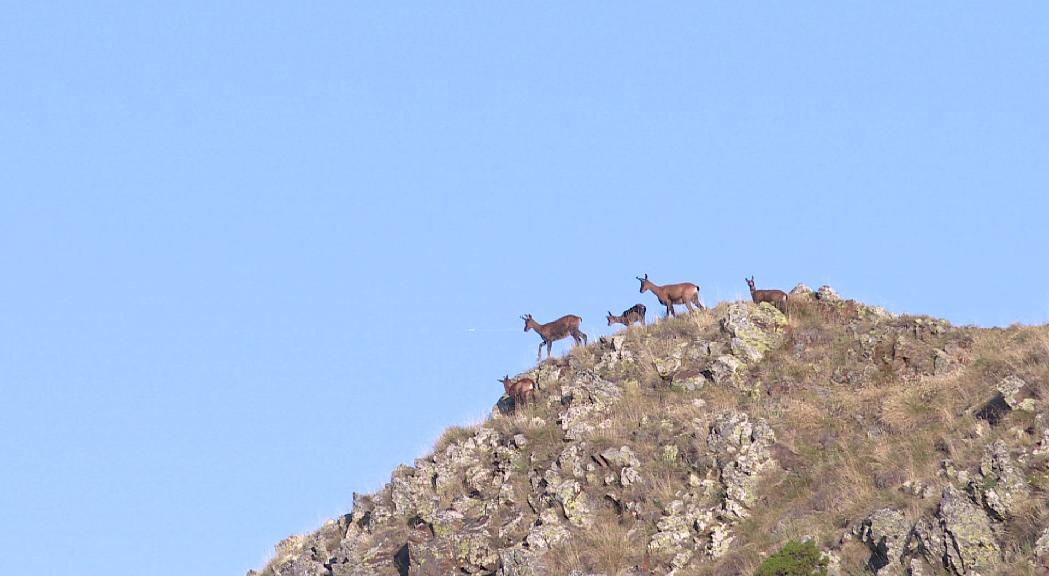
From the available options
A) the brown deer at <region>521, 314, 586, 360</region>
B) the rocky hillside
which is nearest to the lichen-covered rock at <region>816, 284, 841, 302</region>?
the rocky hillside

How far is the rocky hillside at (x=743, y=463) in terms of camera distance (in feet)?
100

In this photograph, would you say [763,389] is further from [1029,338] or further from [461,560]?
[461,560]

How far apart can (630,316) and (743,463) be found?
1129cm

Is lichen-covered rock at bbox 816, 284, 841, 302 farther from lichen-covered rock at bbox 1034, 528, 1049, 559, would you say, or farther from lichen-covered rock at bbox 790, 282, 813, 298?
lichen-covered rock at bbox 1034, 528, 1049, 559

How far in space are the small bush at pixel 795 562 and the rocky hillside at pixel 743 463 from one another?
33cm

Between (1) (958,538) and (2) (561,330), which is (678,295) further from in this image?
→ (1) (958,538)

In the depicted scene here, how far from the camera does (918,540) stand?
29359mm

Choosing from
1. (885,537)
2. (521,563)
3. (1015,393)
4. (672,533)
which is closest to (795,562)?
(885,537)

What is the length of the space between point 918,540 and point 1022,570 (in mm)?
2374

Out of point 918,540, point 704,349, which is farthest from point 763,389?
point 918,540

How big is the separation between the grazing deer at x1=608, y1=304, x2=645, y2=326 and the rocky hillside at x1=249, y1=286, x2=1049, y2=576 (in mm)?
2355

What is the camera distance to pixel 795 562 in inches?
1192

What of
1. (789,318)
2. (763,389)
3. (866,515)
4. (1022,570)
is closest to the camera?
(1022,570)

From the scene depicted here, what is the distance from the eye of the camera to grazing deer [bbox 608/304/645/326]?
4516 cm
